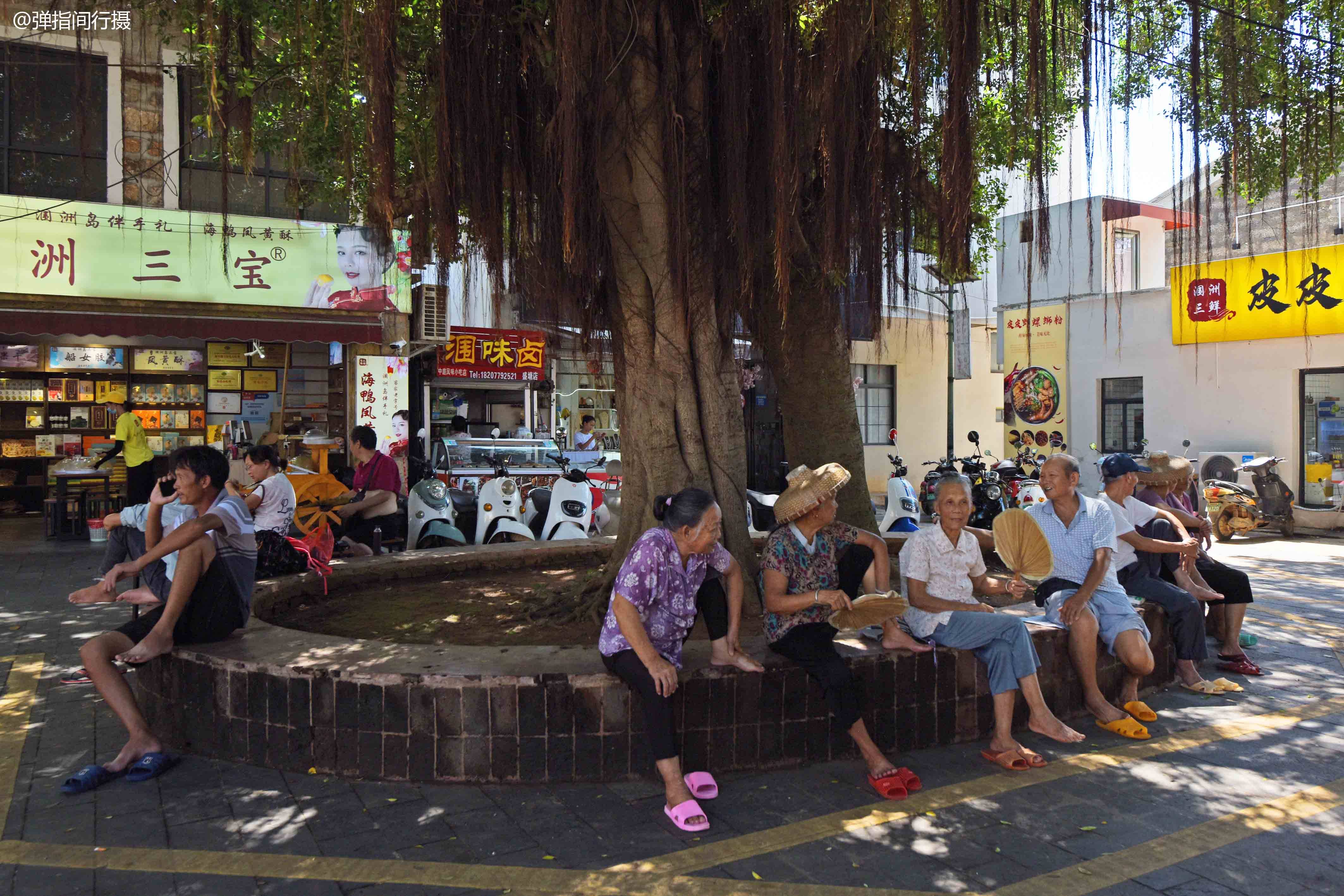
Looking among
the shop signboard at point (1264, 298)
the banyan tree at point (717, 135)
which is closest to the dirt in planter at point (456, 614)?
the banyan tree at point (717, 135)

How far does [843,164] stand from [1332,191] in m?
17.0

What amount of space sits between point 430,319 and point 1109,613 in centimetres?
1119

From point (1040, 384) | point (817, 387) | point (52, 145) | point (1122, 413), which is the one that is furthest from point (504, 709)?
point (1040, 384)

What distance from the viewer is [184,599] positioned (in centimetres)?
429

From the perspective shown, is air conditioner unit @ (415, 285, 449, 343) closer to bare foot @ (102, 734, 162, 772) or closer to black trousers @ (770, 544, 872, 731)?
bare foot @ (102, 734, 162, 772)

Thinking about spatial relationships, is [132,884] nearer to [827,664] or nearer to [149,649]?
[149,649]

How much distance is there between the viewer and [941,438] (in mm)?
24156

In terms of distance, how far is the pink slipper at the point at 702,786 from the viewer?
3736mm

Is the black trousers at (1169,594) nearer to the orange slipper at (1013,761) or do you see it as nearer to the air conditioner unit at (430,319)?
the orange slipper at (1013,761)

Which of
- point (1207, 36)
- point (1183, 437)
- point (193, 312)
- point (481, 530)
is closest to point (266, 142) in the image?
point (481, 530)

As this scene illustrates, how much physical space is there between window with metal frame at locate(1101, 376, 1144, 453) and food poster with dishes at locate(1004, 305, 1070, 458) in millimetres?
702

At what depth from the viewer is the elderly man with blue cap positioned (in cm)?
527

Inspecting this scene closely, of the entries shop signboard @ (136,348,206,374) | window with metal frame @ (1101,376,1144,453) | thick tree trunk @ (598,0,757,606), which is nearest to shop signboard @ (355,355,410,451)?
shop signboard @ (136,348,206,374)

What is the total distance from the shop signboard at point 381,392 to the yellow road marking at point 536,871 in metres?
10.3
